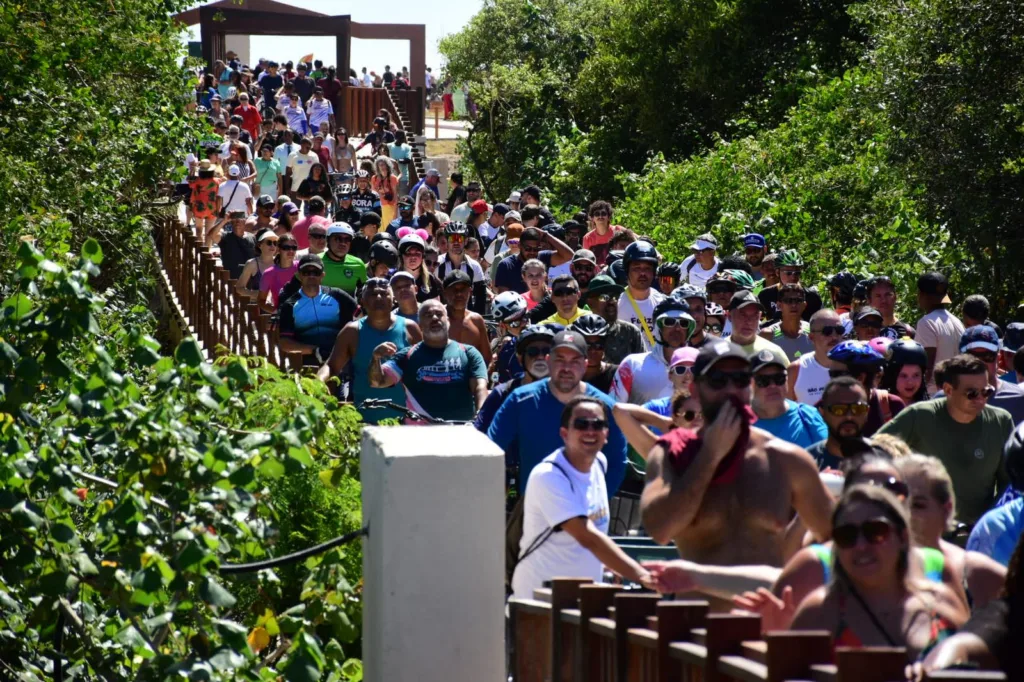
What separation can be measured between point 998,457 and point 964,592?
124 inches

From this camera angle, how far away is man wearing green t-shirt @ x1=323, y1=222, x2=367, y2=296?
41.6ft

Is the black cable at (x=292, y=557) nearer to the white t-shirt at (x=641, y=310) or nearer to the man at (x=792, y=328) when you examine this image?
the man at (x=792, y=328)

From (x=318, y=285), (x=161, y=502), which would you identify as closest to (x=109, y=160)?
(x=318, y=285)

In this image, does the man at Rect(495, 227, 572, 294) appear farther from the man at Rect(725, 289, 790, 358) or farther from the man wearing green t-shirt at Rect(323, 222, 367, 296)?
the man at Rect(725, 289, 790, 358)

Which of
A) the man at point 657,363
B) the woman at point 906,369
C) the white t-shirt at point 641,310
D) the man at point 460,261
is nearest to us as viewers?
the woman at point 906,369

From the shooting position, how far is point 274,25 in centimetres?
3741

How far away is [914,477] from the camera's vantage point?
518 centimetres

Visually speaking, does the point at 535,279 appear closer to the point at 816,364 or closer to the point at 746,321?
the point at 746,321

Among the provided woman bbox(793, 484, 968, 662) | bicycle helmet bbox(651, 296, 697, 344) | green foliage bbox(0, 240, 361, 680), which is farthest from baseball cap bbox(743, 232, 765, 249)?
woman bbox(793, 484, 968, 662)

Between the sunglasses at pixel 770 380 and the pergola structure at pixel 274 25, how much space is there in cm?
3011

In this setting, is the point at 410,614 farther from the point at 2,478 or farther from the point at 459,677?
the point at 2,478

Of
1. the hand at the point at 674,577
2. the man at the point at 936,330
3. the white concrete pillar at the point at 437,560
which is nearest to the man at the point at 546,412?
the white concrete pillar at the point at 437,560

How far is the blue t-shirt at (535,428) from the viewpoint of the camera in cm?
759

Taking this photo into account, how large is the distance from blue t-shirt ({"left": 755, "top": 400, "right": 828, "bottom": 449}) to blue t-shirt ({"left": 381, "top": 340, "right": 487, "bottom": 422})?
2.12 meters
